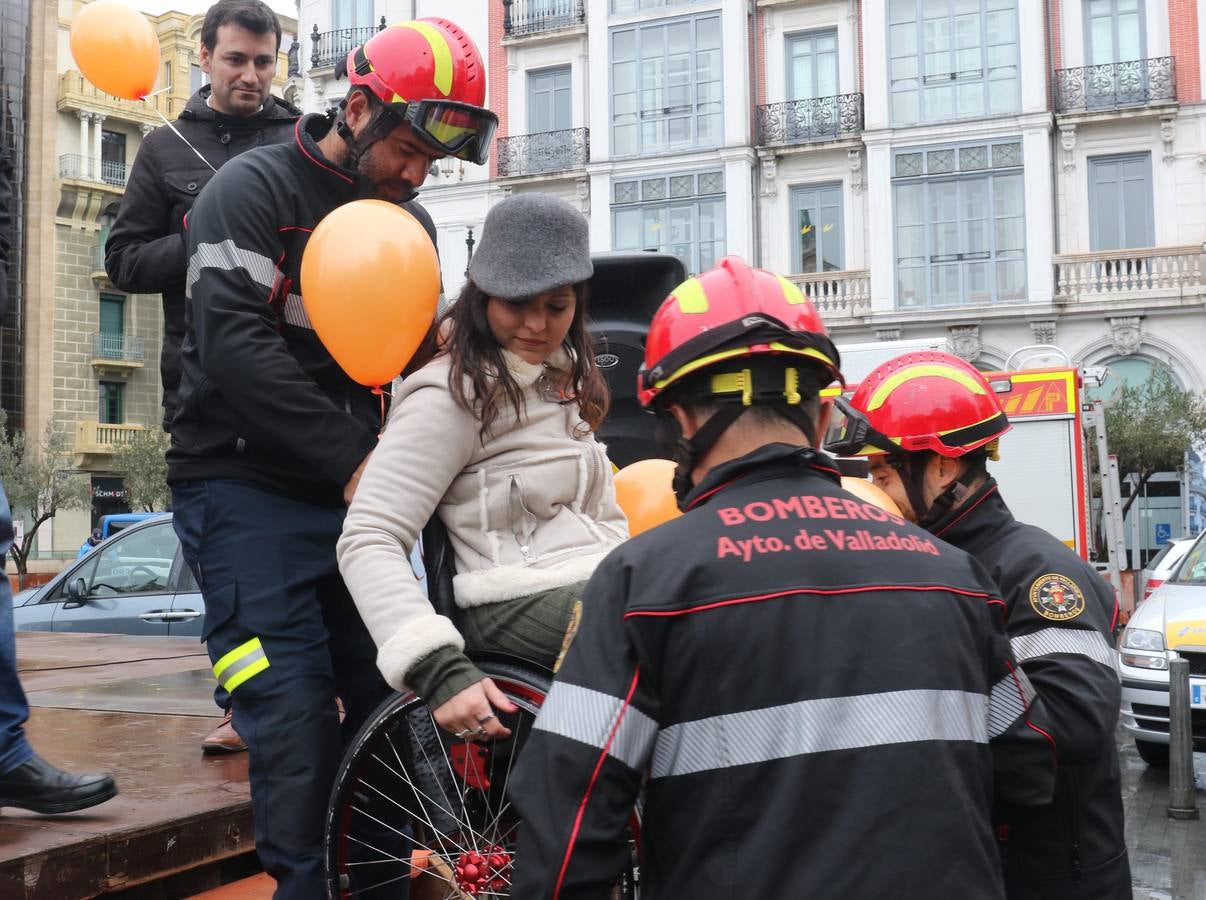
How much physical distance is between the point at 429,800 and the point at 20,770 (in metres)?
1.10

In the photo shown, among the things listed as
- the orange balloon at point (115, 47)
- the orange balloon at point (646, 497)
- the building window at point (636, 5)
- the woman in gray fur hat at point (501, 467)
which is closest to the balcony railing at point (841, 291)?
the building window at point (636, 5)

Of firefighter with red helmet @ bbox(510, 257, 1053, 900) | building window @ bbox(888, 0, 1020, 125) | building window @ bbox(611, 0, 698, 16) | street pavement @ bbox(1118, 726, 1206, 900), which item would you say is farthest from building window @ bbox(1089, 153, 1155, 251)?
firefighter with red helmet @ bbox(510, 257, 1053, 900)

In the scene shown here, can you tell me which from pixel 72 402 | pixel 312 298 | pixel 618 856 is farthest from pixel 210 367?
pixel 72 402

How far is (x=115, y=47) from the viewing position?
5457 mm

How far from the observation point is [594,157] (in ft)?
99.1

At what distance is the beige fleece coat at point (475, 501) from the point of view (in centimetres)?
256

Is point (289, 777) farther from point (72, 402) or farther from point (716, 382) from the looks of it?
point (72, 402)

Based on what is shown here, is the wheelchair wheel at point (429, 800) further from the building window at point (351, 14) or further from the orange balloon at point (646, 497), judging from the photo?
the building window at point (351, 14)

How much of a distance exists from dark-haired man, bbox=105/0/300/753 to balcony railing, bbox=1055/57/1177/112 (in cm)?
2615

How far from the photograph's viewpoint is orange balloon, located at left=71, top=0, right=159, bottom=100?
546cm

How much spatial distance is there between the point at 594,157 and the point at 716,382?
95.2 ft

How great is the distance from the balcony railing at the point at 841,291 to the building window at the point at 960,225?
0.74 metres

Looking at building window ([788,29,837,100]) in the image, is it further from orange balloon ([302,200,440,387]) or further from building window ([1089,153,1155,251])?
orange balloon ([302,200,440,387])

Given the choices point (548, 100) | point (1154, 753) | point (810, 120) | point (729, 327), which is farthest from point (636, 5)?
point (729, 327)
